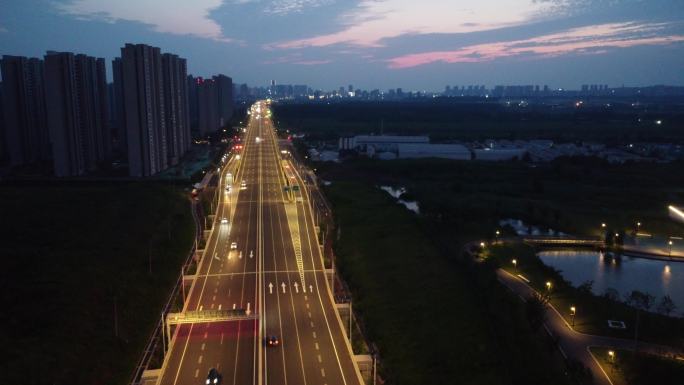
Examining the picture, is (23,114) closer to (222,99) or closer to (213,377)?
(213,377)

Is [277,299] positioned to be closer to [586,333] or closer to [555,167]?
[586,333]

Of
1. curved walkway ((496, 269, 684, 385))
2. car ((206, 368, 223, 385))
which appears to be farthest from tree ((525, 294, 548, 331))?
car ((206, 368, 223, 385))

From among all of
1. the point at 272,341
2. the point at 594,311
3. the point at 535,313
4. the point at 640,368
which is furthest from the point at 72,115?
the point at 640,368

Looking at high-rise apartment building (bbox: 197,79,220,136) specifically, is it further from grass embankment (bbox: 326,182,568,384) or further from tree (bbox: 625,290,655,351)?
tree (bbox: 625,290,655,351)

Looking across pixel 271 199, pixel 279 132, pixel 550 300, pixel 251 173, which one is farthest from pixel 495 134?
pixel 550 300

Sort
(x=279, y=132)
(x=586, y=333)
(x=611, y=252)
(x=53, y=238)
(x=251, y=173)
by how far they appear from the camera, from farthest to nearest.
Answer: (x=279, y=132), (x=251, y=173), (x=611, y=252), (x=53, y=238), (x=586, y=333)

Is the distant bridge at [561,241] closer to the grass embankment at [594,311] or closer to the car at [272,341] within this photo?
the grass embankment at [594,311]
